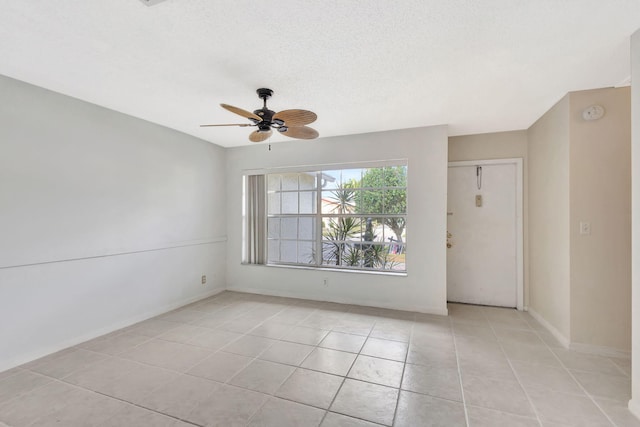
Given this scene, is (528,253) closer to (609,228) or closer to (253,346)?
(609,228)

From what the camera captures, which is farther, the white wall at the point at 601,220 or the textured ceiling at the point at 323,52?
the white wall at the point at 601,220

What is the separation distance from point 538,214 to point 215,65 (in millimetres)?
3955

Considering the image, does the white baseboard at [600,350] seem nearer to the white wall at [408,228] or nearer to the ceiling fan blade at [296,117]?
the white wall at [408,228]

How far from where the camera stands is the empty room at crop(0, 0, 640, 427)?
177cm

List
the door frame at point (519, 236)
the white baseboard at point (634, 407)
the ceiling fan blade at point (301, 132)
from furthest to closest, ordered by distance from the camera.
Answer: the door frame at point (519, 236) → the ceiling fan blade at point (301, 132) → the white baseboard at point (634, 407)

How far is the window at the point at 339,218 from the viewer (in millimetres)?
3994

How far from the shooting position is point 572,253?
2.62 m

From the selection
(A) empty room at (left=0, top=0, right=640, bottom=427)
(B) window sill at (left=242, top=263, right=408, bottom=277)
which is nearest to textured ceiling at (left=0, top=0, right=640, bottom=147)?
Result: (A) empty room at (left=0, top=0, right=640, bottom=427)

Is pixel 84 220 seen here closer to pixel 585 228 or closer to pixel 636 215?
pixel 636 215

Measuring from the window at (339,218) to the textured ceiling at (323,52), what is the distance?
1309 millimetres

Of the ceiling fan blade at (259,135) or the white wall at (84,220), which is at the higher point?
the ceiling fan blade at (259,135)

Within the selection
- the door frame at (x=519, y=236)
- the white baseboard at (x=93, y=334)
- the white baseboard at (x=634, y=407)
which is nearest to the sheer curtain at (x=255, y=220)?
the white baseboard at (x=93, y=334)

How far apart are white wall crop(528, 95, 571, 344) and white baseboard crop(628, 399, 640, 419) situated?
900 millimetres

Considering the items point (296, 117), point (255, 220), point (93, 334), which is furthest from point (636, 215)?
point (93, 334)
